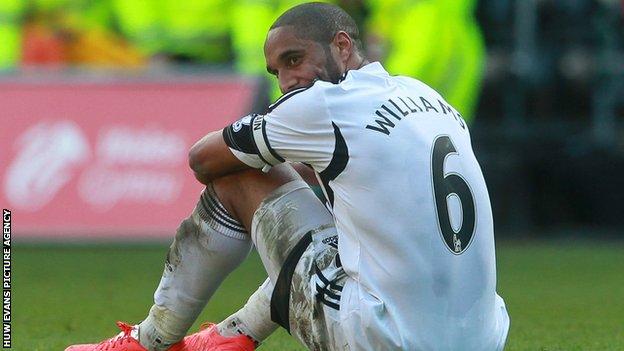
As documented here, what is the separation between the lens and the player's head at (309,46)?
13.7 ft

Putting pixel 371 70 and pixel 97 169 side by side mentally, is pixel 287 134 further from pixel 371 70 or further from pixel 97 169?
pixel 97 169

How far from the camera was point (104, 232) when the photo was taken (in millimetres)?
10602

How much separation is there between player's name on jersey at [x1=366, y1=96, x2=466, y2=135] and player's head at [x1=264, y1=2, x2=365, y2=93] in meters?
A: 0.22

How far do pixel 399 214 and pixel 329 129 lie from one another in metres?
0.32

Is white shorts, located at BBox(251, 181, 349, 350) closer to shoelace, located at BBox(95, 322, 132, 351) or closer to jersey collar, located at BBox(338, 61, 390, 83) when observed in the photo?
jersey collar, located at BBox(338, 61, 390, 83)

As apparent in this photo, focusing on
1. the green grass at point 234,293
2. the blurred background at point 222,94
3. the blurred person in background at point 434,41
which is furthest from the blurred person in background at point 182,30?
the green grass at point 234,293

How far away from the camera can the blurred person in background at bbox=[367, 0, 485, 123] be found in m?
12.5

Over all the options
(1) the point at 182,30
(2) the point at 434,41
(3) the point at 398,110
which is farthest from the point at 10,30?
(3) the point at 398,110

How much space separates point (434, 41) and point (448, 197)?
8935 mm

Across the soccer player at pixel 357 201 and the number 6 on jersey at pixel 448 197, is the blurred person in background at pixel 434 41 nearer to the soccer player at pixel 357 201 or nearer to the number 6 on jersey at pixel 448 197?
the soccer player at pixel 357 201

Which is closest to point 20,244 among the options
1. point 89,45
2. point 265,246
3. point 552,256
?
point 89,45

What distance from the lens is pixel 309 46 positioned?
165 inches

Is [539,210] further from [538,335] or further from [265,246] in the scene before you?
[265,246]

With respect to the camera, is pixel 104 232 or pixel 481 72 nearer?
pixel 104 232
